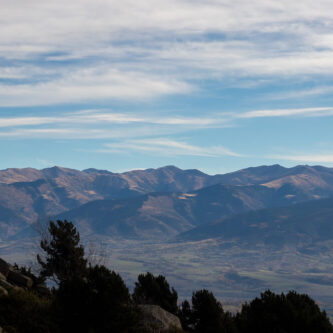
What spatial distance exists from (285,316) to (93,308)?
1643 centimetres

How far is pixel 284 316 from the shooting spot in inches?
1628

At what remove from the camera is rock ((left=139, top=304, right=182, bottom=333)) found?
39037 millimetres

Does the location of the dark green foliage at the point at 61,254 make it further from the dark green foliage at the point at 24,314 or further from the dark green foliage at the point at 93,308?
the dark green foliage at the point at 24,314

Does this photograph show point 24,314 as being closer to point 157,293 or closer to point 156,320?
point 156,320

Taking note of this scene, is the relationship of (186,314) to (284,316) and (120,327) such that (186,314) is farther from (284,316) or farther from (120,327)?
(120,327)

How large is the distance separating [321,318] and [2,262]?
27397 mm

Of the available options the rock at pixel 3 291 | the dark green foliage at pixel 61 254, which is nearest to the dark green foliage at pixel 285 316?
the rock at pixel 3 291

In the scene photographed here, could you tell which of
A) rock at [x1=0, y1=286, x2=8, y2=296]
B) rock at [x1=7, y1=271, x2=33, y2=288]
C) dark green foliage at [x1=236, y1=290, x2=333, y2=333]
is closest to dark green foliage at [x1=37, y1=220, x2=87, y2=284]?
rock at [x1=7, y1=271, x2=33, y2=288]

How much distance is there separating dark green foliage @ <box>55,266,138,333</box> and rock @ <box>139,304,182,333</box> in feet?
12.8

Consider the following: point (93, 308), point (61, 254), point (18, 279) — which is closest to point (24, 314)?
point (93, 308)

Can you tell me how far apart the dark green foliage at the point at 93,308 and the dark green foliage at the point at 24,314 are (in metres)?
1.07

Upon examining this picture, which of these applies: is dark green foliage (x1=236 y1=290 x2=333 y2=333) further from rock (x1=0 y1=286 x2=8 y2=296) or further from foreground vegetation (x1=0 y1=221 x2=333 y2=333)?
rock (x1=0 y1=286 x2=8 y2=296)

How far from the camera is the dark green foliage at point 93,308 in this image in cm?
3447

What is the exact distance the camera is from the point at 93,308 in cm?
3469
